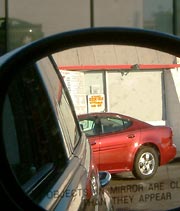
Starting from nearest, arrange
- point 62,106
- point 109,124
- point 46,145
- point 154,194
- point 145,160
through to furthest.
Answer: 1. point 154,194
2. point 46,145
3. point 62,106
4. point 109,124
5. point 145,160

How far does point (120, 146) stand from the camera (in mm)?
3533

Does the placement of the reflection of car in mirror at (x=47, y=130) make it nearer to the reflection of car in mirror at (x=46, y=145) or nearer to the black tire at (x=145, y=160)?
the reflection of car in mirror at (x=46, y=145)

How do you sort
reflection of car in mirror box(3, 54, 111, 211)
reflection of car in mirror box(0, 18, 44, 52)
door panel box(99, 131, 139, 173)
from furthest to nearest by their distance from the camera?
reflection of car in mirror box(0, 18, 44, 52) → door panel box(99, 131, 139, 173) → reflection of car in mirror box(3, 54, 111, 211)

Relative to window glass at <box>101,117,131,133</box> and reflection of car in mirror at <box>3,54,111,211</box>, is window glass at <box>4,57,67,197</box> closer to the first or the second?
reflection of car in mirror at <box>3,54,111,211</box>

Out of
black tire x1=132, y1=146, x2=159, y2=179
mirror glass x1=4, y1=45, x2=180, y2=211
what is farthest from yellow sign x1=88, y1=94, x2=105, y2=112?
black tire x1=132, y1=146, x2=159, y2=179

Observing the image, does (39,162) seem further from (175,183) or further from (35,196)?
(175,183)

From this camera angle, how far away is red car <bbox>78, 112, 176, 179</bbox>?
2.89 m

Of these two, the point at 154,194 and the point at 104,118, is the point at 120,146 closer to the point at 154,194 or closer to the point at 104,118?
the point at 104,118

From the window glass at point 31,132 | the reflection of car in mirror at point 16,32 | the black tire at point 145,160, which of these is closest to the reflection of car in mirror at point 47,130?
the window glass at point 31,132

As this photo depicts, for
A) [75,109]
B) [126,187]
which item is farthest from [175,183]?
[75,109]

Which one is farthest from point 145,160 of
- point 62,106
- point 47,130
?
point 47,130

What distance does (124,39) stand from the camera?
6.93 ft

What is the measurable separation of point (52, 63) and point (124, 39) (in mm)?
719

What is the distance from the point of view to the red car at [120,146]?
114 inches
